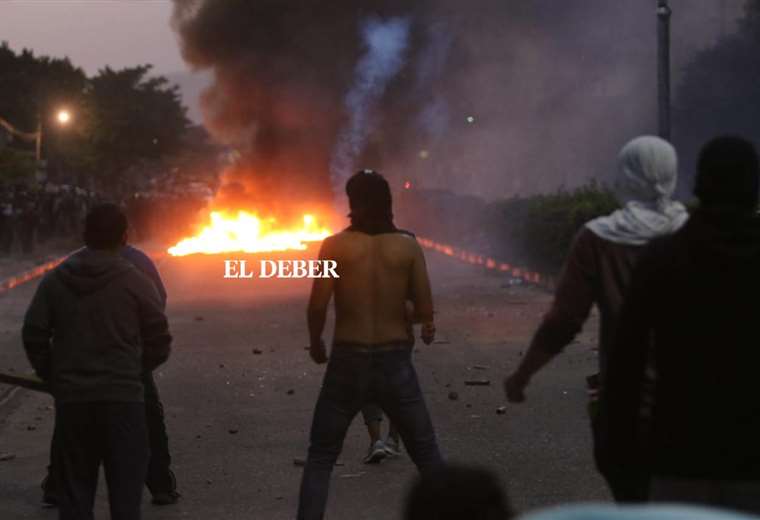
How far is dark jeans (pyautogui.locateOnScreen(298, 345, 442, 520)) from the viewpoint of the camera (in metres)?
6.71

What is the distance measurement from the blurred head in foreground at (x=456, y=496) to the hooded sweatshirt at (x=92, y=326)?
11.5 feet

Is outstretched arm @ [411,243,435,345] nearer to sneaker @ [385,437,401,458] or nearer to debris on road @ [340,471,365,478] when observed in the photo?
debris on road @ [340,471,365,478]

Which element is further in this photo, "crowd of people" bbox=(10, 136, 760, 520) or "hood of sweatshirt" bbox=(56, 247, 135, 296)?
"hood of sweatshirt" bbox=(56, 247, 135, 296)

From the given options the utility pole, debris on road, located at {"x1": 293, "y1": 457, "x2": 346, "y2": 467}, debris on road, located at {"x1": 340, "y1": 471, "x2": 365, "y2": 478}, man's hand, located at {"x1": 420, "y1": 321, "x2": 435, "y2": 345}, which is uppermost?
the utility pole

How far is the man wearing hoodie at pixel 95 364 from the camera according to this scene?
20.3 ft

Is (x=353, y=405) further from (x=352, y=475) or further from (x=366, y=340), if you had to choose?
(x=352, y=475)

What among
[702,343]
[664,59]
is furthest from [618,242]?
[664,59]

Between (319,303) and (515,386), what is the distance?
5.92ft

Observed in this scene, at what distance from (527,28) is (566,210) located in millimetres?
40844

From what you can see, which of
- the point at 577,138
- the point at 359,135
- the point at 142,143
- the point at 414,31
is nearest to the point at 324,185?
the point at 359,135

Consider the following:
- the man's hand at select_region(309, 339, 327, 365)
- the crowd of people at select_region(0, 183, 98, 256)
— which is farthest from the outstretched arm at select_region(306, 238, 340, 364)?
the crowd of people at select_region(0, 183, 98, 256)

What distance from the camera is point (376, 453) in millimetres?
9398

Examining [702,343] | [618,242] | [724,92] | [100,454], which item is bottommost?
[100,454]

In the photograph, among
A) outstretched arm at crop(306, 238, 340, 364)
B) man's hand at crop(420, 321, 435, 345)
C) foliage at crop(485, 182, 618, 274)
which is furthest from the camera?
foliage at crop(485, 182, 618, 274)
